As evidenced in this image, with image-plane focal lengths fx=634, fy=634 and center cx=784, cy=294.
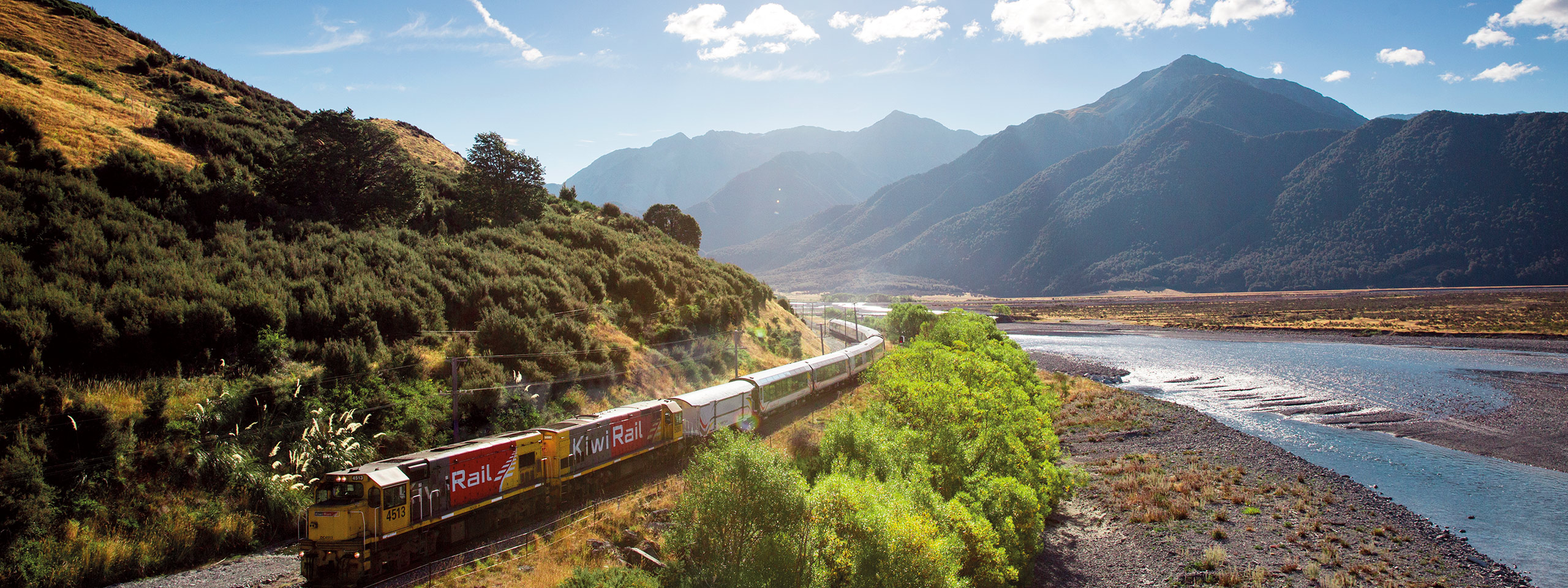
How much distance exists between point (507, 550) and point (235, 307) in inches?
526

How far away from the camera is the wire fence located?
14299 millimetres

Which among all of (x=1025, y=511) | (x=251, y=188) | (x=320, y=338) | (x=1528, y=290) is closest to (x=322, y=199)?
(x=251, y=188)

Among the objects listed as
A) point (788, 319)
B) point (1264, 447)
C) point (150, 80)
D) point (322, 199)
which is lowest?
point (1264, 447)

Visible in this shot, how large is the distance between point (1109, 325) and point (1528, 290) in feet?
334

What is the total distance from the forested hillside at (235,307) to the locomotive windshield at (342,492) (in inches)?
130

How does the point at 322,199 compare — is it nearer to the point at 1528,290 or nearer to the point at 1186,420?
the point at 1186,420

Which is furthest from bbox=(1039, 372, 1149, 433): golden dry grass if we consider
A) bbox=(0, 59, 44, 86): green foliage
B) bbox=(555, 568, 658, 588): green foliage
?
bbox=(0, 59, 44, 86): green foliage

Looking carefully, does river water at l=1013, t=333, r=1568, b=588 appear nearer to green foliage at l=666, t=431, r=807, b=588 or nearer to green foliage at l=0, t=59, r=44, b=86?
green foliage at l=666, t=431, r=807, b=588

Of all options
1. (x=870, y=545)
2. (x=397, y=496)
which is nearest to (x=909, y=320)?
(x=870, y=545)

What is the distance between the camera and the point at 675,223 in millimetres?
72188

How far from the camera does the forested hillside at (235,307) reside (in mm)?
14891

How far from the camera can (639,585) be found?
13.8 m

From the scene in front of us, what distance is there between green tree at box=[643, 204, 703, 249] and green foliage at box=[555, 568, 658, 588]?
56830 millimetres

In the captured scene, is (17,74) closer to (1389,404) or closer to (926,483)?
(926,483)
